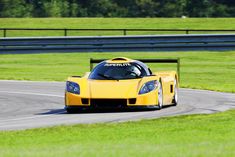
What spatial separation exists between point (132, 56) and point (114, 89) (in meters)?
20.1

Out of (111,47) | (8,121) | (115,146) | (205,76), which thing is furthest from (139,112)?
(111,47)

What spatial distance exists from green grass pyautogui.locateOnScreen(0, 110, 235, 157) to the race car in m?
2.18

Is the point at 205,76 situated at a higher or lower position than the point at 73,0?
higher

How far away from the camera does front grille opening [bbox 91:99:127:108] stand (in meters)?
16.9

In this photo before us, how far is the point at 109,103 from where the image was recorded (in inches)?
664

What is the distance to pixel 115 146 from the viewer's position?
440 inches

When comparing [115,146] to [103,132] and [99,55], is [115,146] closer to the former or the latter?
[103,132]

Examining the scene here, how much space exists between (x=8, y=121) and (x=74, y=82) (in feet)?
Result: 8.23

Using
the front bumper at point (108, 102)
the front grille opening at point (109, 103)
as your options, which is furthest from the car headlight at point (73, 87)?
the front grille opening at point (109, 103)

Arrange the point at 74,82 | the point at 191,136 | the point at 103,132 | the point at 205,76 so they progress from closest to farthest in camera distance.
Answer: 1. the point at 191,136
2. the point at 103,132
3. the point at 74,82
4. the point at 205,76

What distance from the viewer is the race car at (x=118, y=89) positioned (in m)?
16.9

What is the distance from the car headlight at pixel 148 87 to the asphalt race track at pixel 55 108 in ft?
1.26

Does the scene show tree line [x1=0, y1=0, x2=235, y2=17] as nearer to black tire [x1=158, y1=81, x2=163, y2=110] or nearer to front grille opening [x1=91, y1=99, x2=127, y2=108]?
black tire [x1=158, y1=81, x2=163, y2=110]

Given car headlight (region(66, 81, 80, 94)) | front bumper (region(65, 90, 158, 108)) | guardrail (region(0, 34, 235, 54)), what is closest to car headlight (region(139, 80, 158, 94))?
front bumper (region(65, 90, 158, 108))
